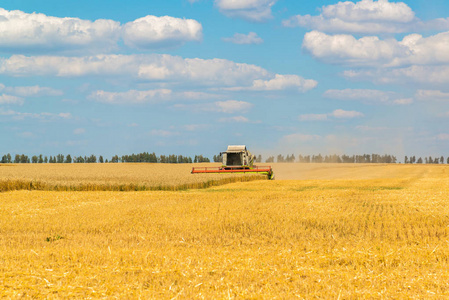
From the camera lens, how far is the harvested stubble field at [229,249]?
7.46 metres

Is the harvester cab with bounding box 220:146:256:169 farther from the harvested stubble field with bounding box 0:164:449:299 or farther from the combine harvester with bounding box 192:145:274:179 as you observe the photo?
the harvested stubble field with bounding box 0:164:449:299

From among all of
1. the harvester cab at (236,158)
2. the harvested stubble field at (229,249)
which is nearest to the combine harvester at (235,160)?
the harvester cab at (236,158)

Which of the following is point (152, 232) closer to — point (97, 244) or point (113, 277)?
point (97, 244)

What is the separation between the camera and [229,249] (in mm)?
10594

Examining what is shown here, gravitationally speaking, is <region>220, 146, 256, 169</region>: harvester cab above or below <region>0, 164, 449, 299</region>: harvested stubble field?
above

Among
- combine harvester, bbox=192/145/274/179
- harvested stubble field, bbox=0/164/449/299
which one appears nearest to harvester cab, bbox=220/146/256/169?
combine harvester, bbox=192/145/274/179

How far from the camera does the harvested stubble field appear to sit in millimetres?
7457

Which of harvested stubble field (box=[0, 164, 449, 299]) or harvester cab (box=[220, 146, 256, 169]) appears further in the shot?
harvester cab (box=[220, 146, 256, 169])

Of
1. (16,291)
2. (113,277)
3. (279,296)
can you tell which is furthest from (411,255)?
(16,291)

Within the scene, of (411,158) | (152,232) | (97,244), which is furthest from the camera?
(411,158)

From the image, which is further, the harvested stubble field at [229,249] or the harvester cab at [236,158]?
the harvester cab at [236,158]

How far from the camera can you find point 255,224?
14.0 m

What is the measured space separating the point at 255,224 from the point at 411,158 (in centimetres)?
10351

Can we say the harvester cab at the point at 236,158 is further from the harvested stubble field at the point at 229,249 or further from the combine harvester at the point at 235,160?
the harvested stubble field at the point at 229,249
